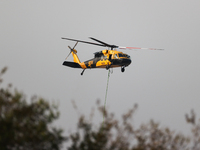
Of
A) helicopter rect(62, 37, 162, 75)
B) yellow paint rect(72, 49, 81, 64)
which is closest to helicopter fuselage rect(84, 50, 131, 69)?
helicopter rect(62, 37, 162, 75)

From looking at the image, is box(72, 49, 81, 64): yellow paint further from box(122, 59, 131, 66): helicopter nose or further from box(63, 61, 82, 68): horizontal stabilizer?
box(122, 59, 131, 66): helicopter nose

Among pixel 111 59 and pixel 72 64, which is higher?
pixel 111 59

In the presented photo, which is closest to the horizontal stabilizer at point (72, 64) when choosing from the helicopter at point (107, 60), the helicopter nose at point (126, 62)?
the helicopter at point (107, 60)

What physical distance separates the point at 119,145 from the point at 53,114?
661 cm

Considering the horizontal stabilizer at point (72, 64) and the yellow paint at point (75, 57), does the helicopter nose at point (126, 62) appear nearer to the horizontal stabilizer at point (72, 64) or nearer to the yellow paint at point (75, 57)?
the horizontal stabilizer at point (72, 64)

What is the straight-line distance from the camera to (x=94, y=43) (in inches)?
1943

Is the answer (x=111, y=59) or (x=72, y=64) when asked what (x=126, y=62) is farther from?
(x=72, y=64)

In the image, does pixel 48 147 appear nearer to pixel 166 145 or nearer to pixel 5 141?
pixel 5 141

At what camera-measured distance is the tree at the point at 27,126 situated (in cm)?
4450

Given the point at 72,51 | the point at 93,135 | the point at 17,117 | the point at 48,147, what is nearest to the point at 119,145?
the point at 93,135

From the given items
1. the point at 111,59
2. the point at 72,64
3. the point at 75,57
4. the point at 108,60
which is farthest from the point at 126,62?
the point at 75,57

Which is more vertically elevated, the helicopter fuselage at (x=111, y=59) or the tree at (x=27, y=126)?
the helicopter fuselage at (x=111, y=59)

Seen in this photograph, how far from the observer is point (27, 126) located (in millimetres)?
45500

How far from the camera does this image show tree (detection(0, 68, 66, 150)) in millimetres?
44500
